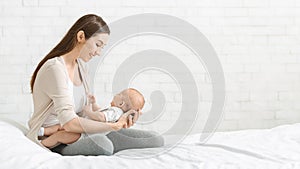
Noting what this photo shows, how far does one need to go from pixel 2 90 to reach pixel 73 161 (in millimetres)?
1615

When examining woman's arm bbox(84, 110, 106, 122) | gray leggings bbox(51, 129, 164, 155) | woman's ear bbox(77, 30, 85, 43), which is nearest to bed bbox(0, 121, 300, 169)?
gray leggings bbox(51, 129, 164, 155)

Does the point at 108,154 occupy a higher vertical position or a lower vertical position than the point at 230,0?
lower

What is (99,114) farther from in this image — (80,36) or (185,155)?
(185,155)

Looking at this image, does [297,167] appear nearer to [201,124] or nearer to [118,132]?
[118,132]

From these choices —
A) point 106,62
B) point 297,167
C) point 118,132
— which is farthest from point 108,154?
point 106,62

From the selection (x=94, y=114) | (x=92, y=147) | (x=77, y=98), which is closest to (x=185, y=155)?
(x=92, y=147)

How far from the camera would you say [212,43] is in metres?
3.50

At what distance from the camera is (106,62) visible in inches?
135

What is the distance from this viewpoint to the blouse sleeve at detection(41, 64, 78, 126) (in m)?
2.19

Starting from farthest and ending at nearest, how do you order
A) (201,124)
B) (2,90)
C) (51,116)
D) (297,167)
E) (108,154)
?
1. (201,124)
2. (2,90)
3. (51,116)
4. (108,154)
5. (297,167)

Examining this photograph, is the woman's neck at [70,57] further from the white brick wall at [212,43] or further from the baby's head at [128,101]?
the white brick wall at [212,43]

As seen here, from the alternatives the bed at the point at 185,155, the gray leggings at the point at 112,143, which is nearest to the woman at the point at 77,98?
the gray leggings at the point at 112,143

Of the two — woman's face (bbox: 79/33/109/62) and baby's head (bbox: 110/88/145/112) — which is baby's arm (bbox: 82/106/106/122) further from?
woman's face (bbox: 79/33/109/62)

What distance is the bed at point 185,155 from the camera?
182cm
